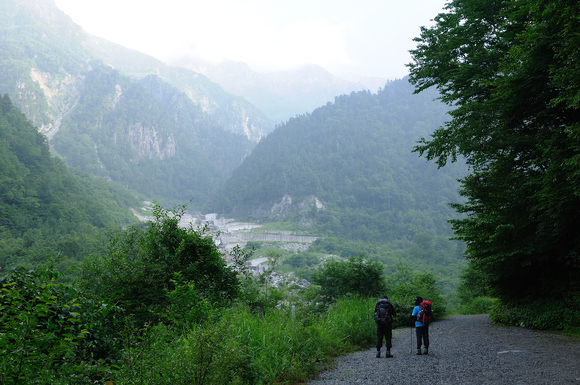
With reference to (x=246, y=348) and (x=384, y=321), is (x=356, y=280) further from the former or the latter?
(x=246, y=348)

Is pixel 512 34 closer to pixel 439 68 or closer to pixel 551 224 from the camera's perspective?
pixel 439 68

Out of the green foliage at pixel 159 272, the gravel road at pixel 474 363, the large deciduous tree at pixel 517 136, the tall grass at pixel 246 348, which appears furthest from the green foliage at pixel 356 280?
the green foliage at pixel 159 272

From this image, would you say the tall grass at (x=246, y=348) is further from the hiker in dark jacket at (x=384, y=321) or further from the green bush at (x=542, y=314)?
the green bush at (x=542, y=314)

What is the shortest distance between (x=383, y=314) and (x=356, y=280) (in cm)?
1082

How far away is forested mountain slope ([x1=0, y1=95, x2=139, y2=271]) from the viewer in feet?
186

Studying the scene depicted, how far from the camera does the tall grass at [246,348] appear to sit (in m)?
3.97

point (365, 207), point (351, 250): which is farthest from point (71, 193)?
point (365, 207)

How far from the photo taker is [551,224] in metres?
10.5

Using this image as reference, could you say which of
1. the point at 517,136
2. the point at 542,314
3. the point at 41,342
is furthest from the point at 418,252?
the point at 41,342

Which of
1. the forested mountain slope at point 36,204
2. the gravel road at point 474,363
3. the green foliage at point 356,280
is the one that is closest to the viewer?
the gravel road at point 474,363

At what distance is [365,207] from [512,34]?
184797 mm

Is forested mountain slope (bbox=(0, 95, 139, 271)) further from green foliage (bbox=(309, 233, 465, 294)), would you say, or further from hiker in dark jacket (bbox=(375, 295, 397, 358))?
green foliage (bbox=(309, 233, 465, 294))

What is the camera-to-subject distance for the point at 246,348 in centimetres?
569

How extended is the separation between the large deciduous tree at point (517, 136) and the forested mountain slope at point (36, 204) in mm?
53040
